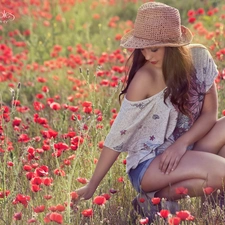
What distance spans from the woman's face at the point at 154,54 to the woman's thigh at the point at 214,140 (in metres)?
0.42

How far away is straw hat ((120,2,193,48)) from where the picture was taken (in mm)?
3383

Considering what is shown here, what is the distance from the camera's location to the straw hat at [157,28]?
3383mm

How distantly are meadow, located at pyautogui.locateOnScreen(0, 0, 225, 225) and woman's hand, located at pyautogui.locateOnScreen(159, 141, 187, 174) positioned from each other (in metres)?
0.18

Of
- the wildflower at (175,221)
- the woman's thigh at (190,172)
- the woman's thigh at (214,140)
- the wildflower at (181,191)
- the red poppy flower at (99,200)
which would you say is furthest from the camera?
the woman's thigh at (214,140)

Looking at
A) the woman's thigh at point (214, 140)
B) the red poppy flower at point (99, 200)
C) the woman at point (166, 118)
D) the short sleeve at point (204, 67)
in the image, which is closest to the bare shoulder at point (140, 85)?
the woman at point (166, 118)

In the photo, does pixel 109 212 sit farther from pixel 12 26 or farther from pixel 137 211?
→ pixel 12 26

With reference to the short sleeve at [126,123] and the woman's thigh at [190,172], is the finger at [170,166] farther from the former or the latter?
the short sleeve at [126,123]

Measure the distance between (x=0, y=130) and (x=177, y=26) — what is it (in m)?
1.23

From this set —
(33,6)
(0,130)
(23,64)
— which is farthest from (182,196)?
(33,6)

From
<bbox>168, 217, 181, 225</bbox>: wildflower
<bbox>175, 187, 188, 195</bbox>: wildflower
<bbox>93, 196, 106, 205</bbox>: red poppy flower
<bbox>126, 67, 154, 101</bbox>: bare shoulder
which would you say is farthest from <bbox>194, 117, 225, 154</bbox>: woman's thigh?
<bbox>168, 217, 181, 225</bbox>: wildflower

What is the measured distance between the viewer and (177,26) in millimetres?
3439

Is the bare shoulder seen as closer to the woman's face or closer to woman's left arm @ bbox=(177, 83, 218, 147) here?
the woman's face

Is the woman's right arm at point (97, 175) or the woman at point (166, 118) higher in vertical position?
the woman at point (166, 118)

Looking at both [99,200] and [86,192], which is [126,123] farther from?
[99,200]
